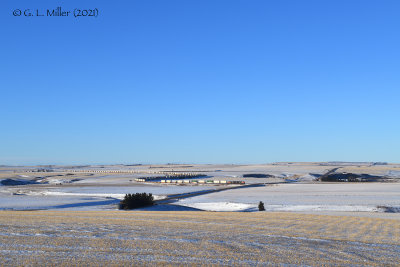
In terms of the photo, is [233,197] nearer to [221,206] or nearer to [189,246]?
[221,206]

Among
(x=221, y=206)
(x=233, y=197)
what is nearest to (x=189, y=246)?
(x=221, y=206)

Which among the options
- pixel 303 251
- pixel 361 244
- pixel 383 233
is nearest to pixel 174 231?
pixel 303 251

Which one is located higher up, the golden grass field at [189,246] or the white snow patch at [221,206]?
the golden grass field at [189,246]

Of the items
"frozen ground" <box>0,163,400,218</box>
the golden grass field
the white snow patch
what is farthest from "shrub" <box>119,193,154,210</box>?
the golden grass field

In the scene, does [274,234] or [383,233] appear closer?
[274,234]

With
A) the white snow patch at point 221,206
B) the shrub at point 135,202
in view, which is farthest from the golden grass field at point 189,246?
the white snow patch at point 221,206

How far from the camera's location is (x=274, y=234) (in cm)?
1190

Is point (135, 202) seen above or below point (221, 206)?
above

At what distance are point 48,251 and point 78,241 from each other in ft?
3.97

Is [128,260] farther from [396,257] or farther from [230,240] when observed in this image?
[396,257]

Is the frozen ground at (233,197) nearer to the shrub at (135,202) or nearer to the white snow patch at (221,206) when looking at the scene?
the white snow patch at (221,206)

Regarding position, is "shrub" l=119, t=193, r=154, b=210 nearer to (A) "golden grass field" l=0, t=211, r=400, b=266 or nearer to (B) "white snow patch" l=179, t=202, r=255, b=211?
(B) "white snow patch" l=179, t=202, r=255, b=211

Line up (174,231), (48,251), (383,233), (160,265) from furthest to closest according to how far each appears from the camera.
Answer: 1. (383,233)
2. (174,231)
3. (48,251)
4. (160,265)

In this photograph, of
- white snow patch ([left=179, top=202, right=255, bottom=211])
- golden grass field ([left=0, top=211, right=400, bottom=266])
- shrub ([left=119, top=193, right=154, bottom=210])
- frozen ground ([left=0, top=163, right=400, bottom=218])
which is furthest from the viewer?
white snow patch ([left=179, top=202, right=255, bottom=211])
